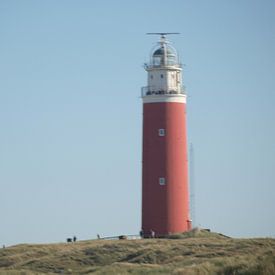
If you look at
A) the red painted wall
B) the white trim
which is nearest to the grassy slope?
the red painted wall

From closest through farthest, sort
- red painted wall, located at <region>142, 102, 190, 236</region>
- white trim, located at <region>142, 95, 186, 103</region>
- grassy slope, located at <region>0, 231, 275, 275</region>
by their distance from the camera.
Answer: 1. grassy slope, located at <region>0, 231, 275, 275</region>
2. red painted wall, located at <region>142, 102, 190, 236</region>
3. white trim, located at <region>142, 95, 186, 103</region>

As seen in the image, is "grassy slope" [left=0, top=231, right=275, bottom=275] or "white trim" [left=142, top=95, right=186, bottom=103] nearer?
"grassy slope" [left=0, top=231, right=275, bottom=275]

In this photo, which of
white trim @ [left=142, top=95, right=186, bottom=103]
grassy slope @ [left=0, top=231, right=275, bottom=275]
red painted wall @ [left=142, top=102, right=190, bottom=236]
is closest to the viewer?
grassy slope @ [left=0, top=231, right=275, bottom=275]

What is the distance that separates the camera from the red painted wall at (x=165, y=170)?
53.0m

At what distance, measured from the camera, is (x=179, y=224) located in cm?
5353

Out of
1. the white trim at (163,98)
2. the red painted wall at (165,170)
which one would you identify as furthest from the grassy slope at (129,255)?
the white trim at (163,98)

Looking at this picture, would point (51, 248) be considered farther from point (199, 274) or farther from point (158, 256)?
point (199, 274)

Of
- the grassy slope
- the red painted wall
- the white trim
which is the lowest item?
the grassy slope

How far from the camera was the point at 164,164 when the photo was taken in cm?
5297

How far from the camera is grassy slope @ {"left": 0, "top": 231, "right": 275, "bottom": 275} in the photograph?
139ft

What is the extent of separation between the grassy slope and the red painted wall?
119 cm

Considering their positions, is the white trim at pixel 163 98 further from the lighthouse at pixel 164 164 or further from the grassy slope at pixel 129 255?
the grassy slope at pixel 129 255

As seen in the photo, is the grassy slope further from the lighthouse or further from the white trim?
the white trim

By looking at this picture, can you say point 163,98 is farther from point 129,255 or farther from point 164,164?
point 129,255
